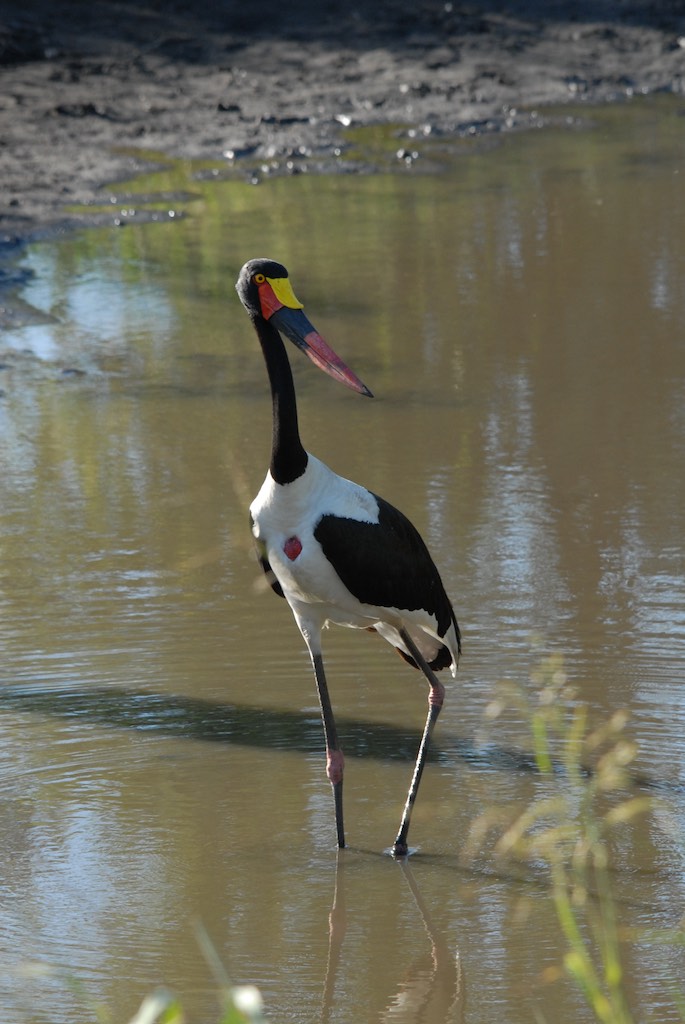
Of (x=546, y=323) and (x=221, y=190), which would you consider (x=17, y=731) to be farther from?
(x=221, y=190)

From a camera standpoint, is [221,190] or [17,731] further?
[221,190]

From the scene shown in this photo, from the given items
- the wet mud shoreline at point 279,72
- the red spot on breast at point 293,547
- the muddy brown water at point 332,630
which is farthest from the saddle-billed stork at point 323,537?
the wet mud shoreline at point 279,72

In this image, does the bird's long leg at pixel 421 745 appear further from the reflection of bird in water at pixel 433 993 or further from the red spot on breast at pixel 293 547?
the red spot on breast at pixel 293 547

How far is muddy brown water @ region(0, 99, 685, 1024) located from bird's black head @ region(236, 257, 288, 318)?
1324 millimetres

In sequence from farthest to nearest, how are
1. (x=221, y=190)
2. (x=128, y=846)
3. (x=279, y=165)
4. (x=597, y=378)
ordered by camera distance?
(x=279, y=165), (x=221, y=190), (x=597, y=378), (x=128, y=846)

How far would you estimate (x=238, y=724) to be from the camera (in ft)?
14.9

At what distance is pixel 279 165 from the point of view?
1267 centimetres

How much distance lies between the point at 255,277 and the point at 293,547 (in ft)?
2.19

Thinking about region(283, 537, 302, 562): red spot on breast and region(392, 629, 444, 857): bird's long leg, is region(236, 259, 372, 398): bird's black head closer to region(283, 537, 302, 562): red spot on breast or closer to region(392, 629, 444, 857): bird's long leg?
region(283, 537, 302, 562): red spot on breast

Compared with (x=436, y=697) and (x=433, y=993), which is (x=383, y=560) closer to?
(x=436, y=697)

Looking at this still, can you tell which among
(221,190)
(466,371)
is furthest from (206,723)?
(221,190)

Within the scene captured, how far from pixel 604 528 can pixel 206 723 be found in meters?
1.88

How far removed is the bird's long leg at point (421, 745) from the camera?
3.90 meters

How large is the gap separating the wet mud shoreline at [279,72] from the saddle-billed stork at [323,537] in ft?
26.2
